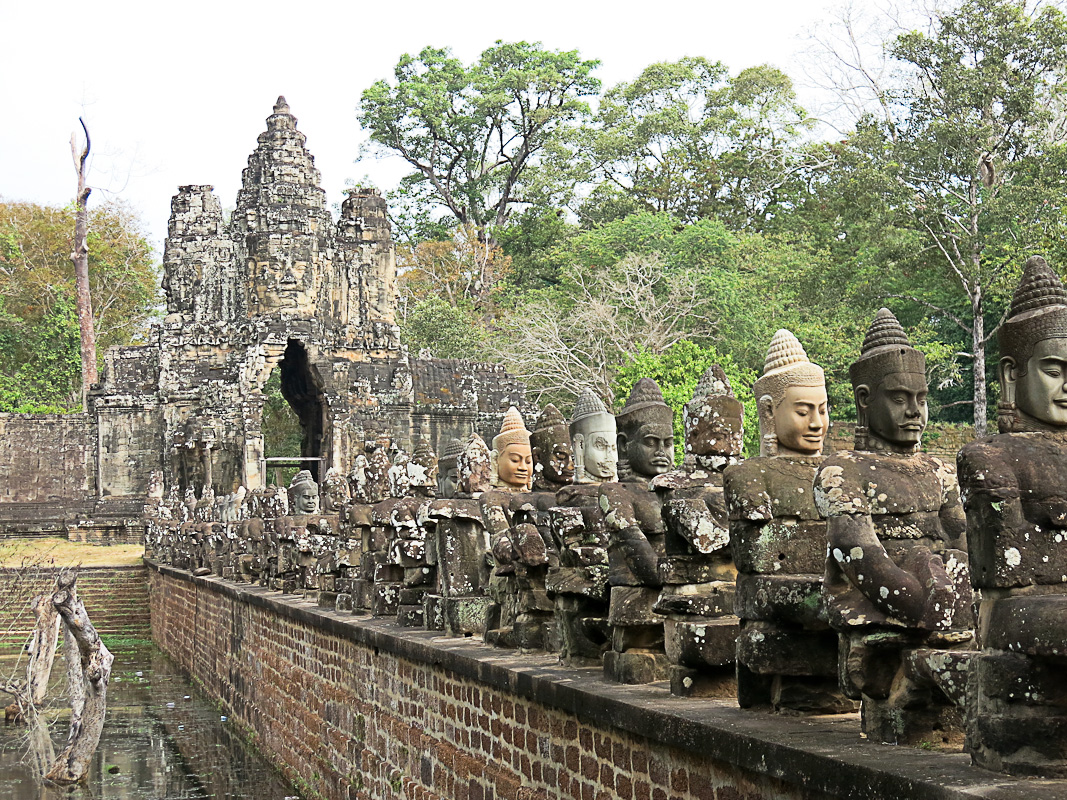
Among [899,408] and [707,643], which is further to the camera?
[707,643]

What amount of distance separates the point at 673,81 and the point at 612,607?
39097mm

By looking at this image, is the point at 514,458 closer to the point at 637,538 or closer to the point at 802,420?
the point at 637,538

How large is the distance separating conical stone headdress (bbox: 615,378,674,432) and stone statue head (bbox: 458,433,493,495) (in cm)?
278

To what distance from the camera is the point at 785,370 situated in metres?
5.21

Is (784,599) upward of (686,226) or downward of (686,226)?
downward

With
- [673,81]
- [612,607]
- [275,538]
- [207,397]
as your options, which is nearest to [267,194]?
[207,397]

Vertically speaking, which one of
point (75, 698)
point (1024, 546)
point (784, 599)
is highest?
point (1024, 546)

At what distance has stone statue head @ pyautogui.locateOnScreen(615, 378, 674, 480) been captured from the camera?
21.6ft

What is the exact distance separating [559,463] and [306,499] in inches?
359

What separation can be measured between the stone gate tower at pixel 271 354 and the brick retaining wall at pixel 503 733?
1771 centimetres

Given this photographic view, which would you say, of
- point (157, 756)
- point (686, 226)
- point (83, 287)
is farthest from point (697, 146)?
point (157, 756)

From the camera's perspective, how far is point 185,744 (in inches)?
567

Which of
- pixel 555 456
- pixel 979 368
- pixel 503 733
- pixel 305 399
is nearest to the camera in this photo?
pixel 503 733

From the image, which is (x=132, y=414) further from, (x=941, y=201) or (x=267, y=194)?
(x=941, y=201)
